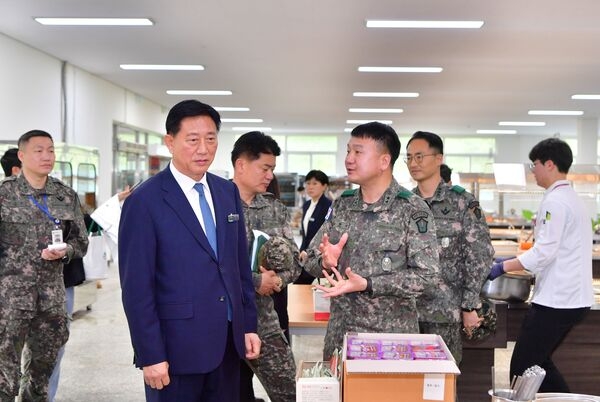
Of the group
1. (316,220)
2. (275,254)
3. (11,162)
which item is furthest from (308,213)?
(275,254)

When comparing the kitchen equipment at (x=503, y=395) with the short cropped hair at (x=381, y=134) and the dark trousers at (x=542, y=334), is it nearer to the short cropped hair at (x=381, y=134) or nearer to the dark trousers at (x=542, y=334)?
the short cropped hair at (x=381, y=134)

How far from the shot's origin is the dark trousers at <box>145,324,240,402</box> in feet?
7.18

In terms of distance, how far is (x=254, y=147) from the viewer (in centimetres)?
303

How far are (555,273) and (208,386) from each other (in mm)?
2144

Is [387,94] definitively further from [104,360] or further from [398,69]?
[104,360]

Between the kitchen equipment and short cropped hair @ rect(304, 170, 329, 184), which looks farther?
short cropped hair @ rect(304, 170, 329, 184)

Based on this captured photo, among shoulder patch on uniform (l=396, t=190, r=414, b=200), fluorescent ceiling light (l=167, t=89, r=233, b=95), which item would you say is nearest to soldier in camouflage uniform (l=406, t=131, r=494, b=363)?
shoulder patch on uniform (l=396, t=190, r=414, b=200)

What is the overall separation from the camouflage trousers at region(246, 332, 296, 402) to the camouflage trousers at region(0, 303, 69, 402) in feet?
4.62

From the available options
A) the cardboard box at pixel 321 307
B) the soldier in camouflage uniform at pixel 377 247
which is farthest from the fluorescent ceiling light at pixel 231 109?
the soldier in camouflage uniform at pixel 377 247

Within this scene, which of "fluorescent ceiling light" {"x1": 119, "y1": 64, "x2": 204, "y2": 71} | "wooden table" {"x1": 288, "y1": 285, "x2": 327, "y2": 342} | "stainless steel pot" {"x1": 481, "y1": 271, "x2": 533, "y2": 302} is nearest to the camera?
"wooden table" {"x1": 288, "y1": 285, "x2": 327, "y2": 342}

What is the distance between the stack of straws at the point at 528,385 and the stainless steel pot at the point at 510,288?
199 cm

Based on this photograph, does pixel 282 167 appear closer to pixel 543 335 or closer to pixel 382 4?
pixel 382 4

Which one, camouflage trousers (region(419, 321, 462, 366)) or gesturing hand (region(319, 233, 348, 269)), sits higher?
gesturing hand (region(319, 233, 348, 269))

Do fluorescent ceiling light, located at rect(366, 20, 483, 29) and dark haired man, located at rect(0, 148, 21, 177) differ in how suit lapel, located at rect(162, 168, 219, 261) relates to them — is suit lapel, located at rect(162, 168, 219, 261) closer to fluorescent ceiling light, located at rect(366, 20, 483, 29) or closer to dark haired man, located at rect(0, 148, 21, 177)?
dark haired man, located at rect(0, 148, 21, 177)
